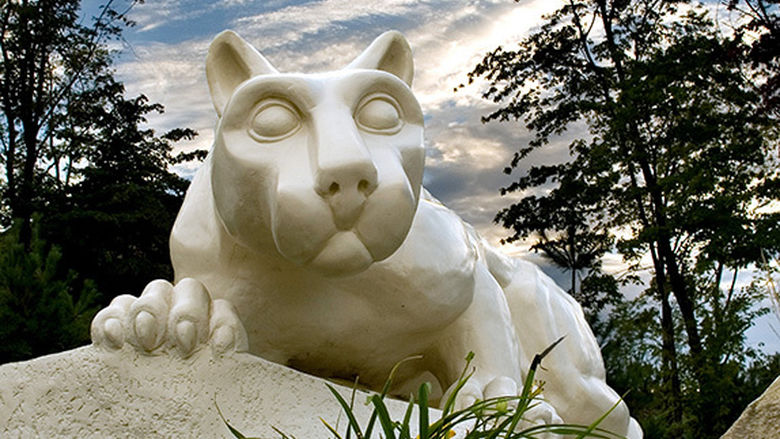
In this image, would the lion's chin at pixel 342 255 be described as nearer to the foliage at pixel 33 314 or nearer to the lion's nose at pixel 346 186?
the lion's nose at pixel 346 186

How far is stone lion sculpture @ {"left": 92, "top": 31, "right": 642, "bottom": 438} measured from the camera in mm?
1315

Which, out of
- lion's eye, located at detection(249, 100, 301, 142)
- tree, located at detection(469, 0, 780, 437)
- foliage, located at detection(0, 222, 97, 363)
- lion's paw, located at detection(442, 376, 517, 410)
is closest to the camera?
lion's eye, located at detection(249, 100, 301, 142)

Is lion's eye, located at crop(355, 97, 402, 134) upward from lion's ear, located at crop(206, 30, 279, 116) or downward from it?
downward

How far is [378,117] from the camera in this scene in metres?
1.43

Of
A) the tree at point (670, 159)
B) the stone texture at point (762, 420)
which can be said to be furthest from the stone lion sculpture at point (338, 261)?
the tree at point (670, 159)

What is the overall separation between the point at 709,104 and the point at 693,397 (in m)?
4.01

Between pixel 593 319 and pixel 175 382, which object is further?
pixel 593 319

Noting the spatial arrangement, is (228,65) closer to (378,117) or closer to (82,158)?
(378,117)

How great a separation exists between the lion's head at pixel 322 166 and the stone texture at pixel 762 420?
1.74 meters

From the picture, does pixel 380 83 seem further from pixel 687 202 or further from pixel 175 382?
pixel 687 202

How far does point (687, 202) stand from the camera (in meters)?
9.98

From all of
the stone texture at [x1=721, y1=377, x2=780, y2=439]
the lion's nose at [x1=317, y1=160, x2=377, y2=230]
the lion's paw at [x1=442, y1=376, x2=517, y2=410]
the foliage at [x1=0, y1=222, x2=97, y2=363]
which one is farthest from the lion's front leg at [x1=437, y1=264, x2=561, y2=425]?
the foliage at [x1=0, y1=222, x2=97, y2=363]

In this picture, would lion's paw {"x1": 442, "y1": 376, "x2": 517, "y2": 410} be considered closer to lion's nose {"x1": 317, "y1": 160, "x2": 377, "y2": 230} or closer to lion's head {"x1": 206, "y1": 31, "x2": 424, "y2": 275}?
lion's head {"x1": 206, "y1": 31, "x2": 424, "y2": 275}

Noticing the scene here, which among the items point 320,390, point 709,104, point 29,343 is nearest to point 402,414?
point 320,390
